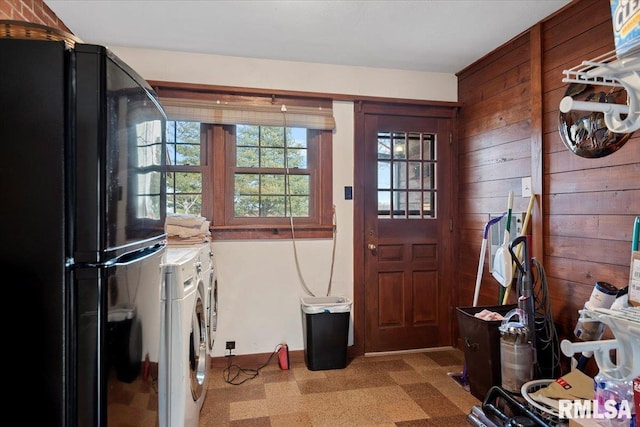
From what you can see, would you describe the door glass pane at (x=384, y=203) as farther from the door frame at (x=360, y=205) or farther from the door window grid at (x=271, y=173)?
the door window grid at (x=271, y=173)

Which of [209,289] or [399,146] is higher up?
[399,146]

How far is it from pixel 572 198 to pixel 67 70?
247cm

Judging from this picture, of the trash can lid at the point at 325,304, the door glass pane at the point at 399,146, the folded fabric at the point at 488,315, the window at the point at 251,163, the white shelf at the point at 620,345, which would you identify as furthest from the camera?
the door glass pane at the point at 399,146

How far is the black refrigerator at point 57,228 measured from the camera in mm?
846

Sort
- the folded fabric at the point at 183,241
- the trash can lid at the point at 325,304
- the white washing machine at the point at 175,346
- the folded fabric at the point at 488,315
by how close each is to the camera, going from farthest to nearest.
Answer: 1. the trash can lid at the point at 325,304
2. the folded fabric at the point at 183,241
3. the folded fabric at the point at 488,315
4. the white washing machine at the point at 175,346

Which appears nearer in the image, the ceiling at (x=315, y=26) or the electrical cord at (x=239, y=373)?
the ceiling at (x=315, y=26)

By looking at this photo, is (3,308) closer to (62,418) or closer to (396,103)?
(62,418)

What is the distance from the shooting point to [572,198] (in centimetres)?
214

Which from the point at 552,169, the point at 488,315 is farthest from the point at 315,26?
the point at 488,315

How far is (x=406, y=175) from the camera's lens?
10.6 feet

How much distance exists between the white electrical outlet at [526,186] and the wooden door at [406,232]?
809 mm

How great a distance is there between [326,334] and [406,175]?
1.53m

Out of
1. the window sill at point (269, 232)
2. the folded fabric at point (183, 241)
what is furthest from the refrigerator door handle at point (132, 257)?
the window sill at point (269, 232)

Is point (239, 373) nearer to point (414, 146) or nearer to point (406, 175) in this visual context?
point (406, 175)
